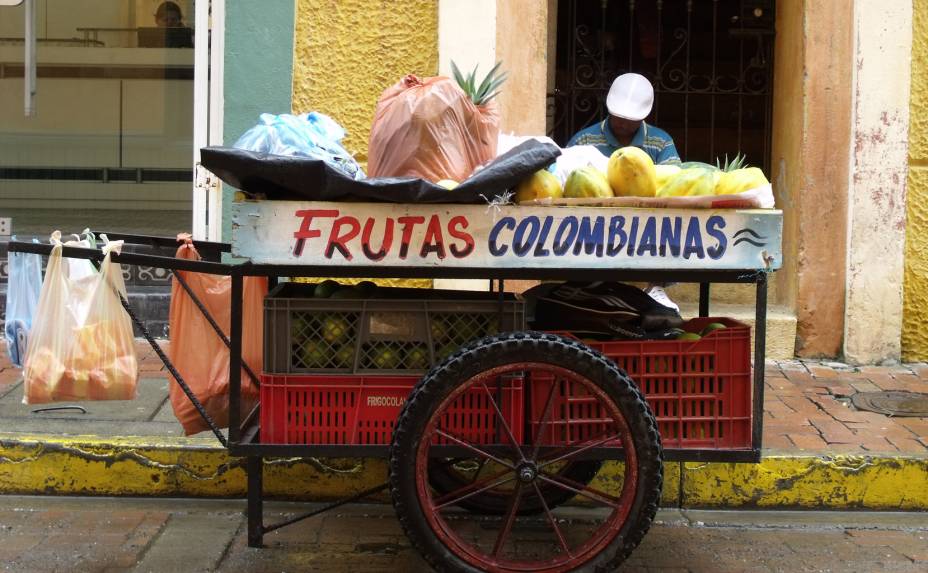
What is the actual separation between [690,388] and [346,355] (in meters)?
1.04

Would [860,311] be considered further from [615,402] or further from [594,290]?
[615,402]

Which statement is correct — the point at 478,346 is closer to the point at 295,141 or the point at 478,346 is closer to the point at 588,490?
the point at 588,490

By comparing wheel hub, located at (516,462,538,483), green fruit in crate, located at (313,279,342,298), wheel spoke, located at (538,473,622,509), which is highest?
green fruit in crate, located at (313,279,342,298)

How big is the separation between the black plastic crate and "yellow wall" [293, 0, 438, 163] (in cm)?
297

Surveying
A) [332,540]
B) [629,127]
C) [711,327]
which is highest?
[629,127]

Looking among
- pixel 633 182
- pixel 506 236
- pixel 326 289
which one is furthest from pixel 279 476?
pixel 633 182

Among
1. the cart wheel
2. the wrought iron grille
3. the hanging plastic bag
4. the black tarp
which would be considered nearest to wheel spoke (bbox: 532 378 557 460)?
the cart wheel

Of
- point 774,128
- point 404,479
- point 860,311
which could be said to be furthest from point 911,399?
point 404,479

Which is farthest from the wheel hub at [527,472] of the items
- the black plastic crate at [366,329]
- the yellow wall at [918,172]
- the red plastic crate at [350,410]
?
the yellow wall at [918,172]

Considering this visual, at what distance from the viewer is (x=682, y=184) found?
10.2ft

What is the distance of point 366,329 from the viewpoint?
3.07 metres

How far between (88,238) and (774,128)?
15.4 ft

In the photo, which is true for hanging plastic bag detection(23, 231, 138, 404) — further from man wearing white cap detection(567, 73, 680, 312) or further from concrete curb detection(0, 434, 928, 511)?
man wearing white cap detection(567, 73, 680, 312)

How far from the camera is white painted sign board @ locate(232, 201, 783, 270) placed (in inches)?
116
